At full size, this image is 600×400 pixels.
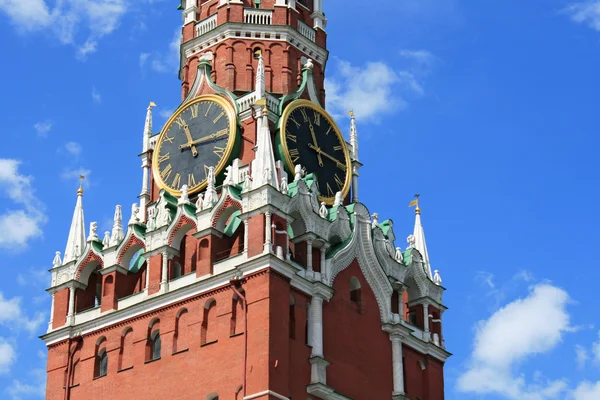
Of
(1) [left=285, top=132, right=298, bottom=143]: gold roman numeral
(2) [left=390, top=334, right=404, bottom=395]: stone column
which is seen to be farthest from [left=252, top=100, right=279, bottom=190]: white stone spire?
(2) [left=390, top=334, right=404, bottom=395]: stone column

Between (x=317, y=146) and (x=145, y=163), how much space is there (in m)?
7.41

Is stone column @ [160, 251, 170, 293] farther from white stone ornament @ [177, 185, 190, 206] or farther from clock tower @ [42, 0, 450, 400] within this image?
white stone ornament @ [177, 185, 190, 206]

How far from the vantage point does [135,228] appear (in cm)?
5891

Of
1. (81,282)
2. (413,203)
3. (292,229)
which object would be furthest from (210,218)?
(413,203)

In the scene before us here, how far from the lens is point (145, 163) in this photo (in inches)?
2488

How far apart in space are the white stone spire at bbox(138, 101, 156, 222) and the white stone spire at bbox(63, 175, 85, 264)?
247 cm

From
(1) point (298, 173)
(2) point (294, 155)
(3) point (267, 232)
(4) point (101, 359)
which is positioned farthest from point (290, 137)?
(4) point (101, 359)

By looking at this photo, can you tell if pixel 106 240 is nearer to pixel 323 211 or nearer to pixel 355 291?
pixel 323 211

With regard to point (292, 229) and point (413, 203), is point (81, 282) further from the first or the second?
point (413, 203)

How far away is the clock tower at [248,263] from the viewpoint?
5384cm

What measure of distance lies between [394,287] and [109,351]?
11.4 metres

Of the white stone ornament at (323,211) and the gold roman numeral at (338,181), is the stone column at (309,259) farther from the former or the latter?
the gold roman numeral at (338,181)

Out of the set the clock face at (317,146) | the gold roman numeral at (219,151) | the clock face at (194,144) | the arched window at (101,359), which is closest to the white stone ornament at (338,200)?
the clock face at (317,146)

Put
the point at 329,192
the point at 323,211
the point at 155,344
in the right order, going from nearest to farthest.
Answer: the point at 155,344, the point at 323,211, the point at 329,192
